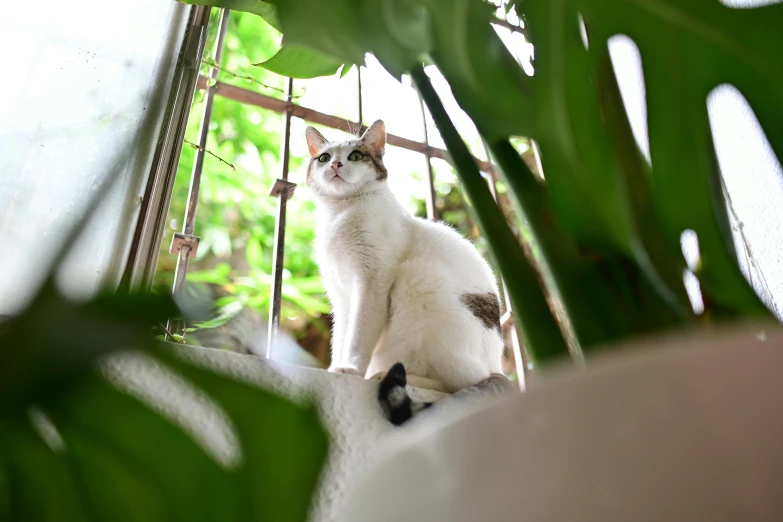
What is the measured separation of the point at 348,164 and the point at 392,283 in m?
0.43

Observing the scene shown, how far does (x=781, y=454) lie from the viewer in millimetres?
174

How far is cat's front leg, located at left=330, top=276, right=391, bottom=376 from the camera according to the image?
1.16 m

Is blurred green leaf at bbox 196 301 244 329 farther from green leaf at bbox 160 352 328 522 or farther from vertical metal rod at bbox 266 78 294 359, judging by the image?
vertical metal rod at bbox 266 78 294 359

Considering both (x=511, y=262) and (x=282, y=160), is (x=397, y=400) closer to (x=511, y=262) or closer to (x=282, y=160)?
(x=511, y=262)

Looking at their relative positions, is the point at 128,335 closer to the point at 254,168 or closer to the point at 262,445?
the point at 262,445

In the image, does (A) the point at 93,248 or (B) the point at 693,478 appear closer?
(B) the point at 693,478

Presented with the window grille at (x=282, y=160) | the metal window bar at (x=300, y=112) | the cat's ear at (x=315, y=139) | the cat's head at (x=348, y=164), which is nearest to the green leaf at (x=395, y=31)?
the window grille at (x=282, y=160)

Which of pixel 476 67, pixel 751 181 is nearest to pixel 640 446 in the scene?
pixel 476 67

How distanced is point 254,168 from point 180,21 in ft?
5.20

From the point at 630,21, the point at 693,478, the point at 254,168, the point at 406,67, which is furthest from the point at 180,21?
the point at 254,168

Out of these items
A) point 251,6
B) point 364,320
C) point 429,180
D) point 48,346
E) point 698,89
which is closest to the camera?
point 48,346

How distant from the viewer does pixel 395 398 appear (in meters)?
0.72

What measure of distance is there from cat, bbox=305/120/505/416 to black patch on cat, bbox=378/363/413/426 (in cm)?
22

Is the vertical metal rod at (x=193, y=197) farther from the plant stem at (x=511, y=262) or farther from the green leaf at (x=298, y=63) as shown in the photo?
the plant stem at (x=511, y=262)
